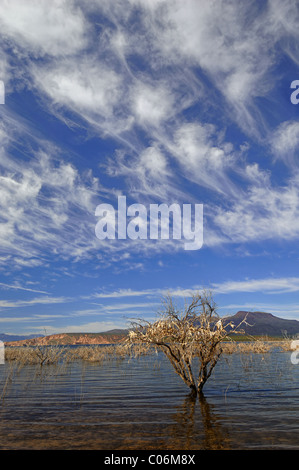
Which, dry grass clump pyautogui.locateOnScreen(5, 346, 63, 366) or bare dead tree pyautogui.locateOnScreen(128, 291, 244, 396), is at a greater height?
bare dead tree pyautogui.locateOnScreen(128, 291, 244, 396)

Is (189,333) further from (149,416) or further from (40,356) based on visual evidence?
(40,356)

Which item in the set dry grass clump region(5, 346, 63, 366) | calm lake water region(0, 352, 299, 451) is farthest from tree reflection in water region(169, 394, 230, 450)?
dry grass clump region(5, 346, 63, 366)

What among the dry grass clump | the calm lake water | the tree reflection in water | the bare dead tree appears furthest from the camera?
the dry grass clump

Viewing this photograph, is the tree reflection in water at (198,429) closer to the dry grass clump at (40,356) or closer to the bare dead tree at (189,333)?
the bare dead tree at (189,333)

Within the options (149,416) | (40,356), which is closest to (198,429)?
(149,416)

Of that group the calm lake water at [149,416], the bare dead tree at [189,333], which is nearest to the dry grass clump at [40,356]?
the calm lake water at [149,416]

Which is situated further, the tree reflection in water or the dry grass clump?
the dry grass clump

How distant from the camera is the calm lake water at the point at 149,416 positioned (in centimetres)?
964

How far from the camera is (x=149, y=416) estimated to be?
505 inches

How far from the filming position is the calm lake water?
964 cm

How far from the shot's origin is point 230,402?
1525 centimetres

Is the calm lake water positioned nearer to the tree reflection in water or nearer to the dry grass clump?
the tree reflection in water

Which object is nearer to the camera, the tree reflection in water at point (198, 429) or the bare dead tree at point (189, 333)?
the tree reflection in water at point (198, 429)
